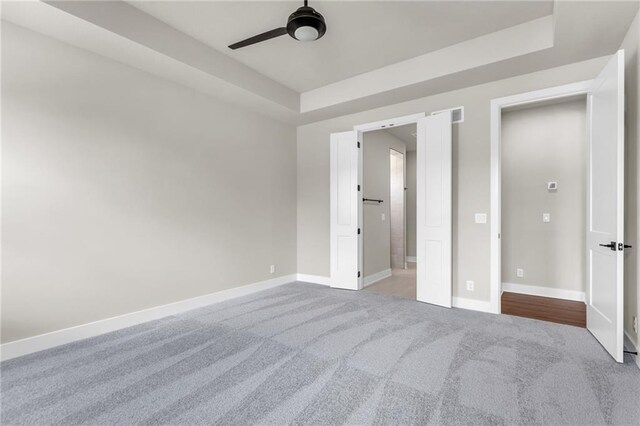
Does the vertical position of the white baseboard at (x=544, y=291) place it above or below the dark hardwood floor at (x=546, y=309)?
above

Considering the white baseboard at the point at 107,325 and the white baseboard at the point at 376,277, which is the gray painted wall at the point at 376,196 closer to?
the white baseboard at the point at 376,277

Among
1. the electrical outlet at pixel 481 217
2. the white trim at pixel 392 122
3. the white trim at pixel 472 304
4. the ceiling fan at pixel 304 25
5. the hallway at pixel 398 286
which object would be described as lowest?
the hallway at pixel 398 286

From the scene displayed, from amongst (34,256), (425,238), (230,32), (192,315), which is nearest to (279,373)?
(192,315)

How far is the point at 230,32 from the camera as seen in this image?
10.2 ft

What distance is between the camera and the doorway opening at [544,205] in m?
4.18

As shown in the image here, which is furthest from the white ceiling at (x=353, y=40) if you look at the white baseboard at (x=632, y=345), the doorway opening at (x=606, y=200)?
the white baseboard at (x=632, y=345)

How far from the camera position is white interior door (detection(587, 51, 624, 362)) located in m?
2.28

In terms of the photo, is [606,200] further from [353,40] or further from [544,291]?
[353,40]

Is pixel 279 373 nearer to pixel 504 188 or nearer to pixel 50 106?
pixel 50 106

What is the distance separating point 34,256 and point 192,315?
5.08 ft

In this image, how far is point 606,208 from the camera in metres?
2.51

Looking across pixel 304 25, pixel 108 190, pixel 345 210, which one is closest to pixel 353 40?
pixel 304 25

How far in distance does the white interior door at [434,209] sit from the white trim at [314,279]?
155 cm

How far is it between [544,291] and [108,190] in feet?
18.7
